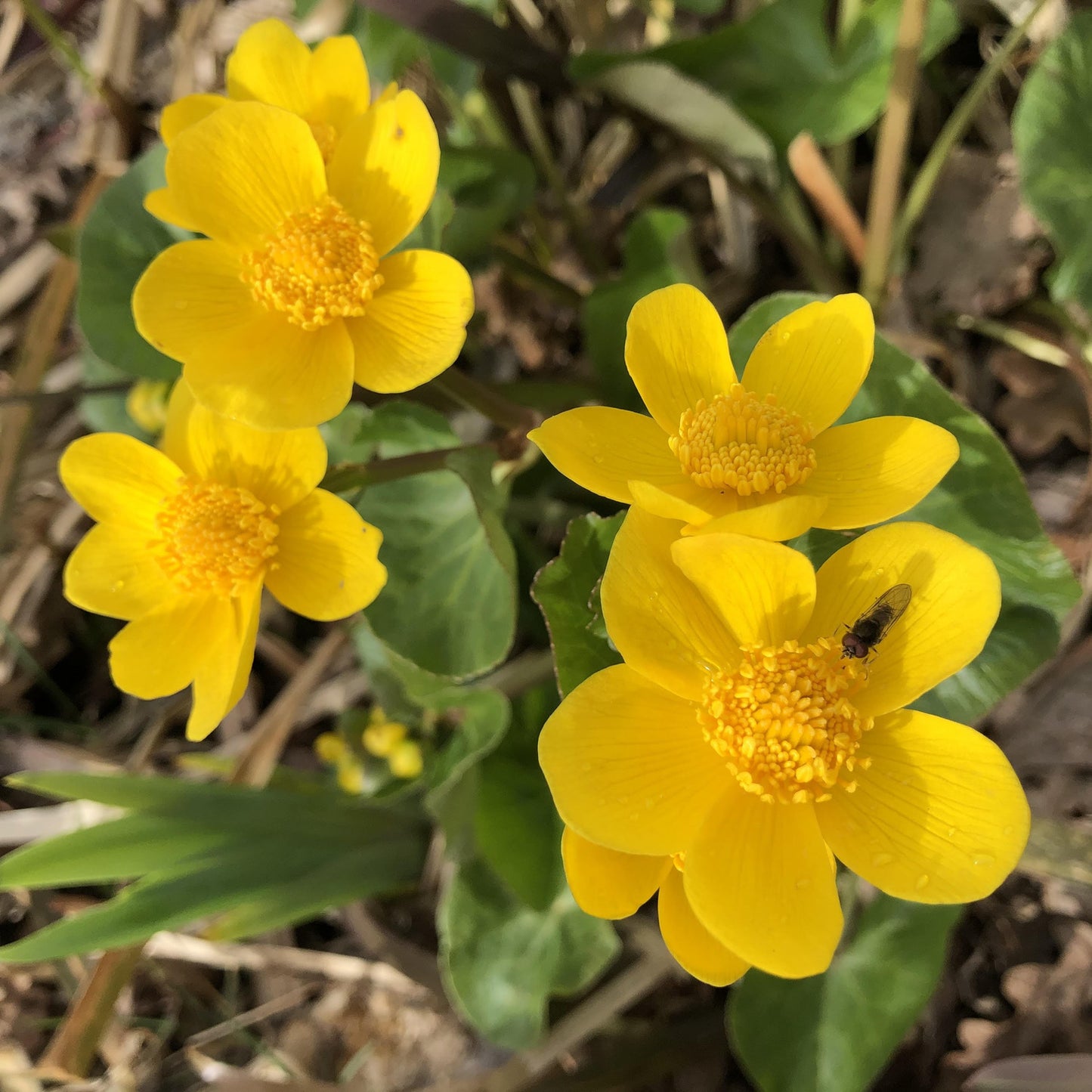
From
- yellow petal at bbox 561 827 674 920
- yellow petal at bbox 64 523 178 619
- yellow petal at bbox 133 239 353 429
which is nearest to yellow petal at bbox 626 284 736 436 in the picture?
yellow petal at bbox 133 239 353 429

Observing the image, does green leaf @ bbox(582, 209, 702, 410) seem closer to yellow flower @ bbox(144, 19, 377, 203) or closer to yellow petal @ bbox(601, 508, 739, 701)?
yellow flower @ bbox(144, 19, 377, 203)

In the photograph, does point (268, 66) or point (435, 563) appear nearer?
point (268, 66)

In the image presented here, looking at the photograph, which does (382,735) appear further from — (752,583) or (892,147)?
(892,147)

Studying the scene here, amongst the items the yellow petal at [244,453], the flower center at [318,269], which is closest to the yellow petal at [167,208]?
the flower center at [318,269]

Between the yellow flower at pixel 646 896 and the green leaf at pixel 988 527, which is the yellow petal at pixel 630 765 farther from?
the green leaf at pixel 988 527

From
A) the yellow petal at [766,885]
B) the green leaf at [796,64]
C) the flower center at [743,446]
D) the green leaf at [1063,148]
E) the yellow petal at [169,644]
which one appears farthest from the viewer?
the green leaf at [796,64]

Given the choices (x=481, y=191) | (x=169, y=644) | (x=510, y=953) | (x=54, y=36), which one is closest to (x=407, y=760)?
(x=510, y=953)
